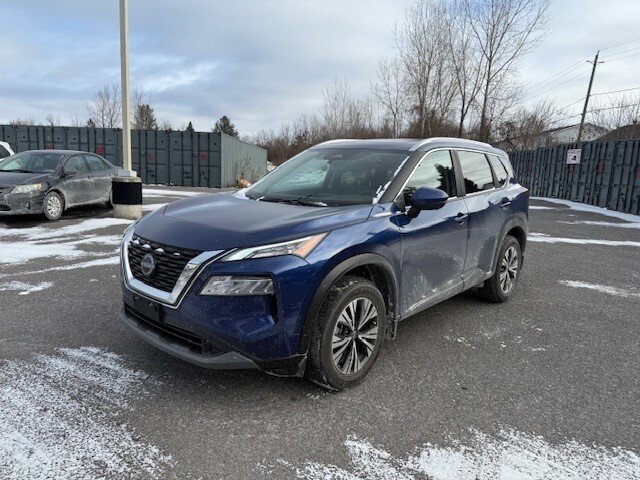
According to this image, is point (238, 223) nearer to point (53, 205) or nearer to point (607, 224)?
point (53, 205)

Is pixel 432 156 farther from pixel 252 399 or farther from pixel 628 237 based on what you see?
pixel 628 237

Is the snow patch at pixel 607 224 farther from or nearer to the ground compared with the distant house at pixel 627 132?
nearer to the ground

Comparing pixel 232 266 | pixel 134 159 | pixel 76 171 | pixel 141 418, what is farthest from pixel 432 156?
pixel 134 159

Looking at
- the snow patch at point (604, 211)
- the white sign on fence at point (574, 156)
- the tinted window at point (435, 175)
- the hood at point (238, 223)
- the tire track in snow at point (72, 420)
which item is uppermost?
the white sign on fence at point (574, 156)

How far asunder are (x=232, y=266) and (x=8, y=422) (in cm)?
153

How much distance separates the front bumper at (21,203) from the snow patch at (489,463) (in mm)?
8747

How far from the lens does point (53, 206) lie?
31.0 feet

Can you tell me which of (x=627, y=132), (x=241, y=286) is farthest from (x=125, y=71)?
(x=627, y=132)

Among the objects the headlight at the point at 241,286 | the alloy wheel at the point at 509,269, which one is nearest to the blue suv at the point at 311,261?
the headlight at the point at 241,286

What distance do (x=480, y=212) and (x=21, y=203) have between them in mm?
8562

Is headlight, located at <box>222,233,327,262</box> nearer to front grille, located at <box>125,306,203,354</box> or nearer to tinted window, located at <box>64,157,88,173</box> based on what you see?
front grille, located at <box>125,306,203,354</box>

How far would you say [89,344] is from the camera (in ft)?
12.0

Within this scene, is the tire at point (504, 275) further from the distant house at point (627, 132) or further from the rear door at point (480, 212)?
the distant house at point (627, 132)

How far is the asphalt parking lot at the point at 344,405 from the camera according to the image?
2.36 m
